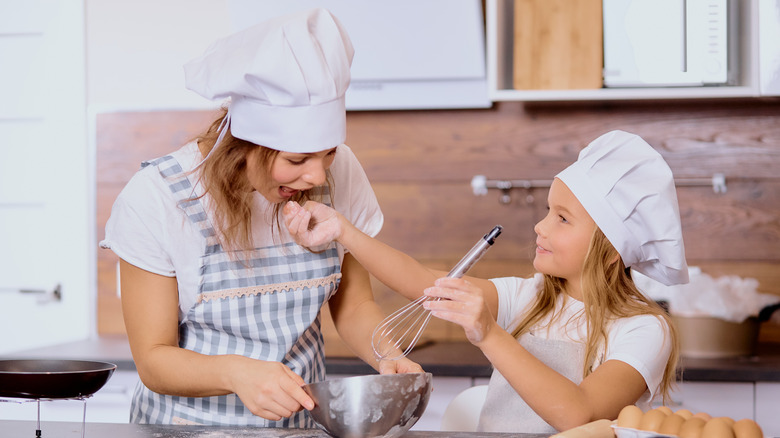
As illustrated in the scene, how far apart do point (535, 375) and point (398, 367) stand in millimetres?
188

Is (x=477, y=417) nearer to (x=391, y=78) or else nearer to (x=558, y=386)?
(x=558, y=386)

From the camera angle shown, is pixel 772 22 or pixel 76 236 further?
pixel 76 236

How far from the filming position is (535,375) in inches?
42.1

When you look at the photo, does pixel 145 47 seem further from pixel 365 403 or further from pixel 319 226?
pixel 365 403

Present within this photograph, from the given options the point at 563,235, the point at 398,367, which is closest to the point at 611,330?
the point at 563,235

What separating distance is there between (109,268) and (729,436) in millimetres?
1954

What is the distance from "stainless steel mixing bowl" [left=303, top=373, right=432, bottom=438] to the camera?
922 mm

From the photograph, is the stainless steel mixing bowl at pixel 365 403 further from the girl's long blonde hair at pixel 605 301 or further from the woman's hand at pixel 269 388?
the girl's long blonde hair at pixel 605 301

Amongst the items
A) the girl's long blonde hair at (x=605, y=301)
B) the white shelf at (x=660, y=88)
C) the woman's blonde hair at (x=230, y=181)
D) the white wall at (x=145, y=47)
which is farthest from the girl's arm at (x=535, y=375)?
the white wall at (x=145, y=47)

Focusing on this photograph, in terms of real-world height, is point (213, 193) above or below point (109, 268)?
above

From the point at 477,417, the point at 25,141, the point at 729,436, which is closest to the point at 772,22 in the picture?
the point at 477,417

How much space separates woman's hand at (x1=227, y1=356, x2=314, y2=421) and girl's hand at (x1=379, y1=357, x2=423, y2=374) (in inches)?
5.9

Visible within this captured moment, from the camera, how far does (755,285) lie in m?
2.04

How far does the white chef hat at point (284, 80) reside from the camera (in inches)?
39.2
